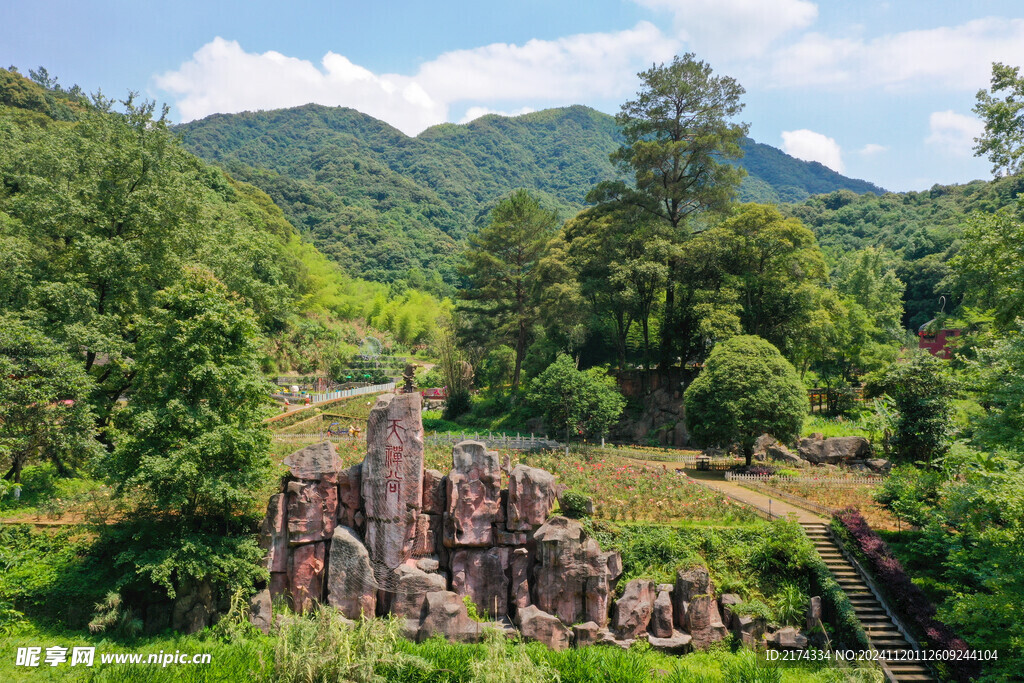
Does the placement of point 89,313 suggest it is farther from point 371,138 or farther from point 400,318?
point 371,138

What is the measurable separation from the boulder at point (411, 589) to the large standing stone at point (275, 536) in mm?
2820

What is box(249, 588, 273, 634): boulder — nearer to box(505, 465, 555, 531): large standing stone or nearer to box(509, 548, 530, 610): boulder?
box(509, 548, 530, 610): boulder

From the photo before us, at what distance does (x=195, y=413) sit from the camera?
1455cm

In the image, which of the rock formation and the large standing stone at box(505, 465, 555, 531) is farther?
the large standing stone at box(505, 465, 555, 531)

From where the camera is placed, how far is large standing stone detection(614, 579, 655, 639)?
14.5 metres

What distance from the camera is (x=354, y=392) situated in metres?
41.0

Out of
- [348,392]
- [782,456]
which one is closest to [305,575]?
[782,456]

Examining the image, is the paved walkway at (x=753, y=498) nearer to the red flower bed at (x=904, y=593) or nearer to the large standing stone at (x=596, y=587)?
the red flower bed at (x=904, y=593)

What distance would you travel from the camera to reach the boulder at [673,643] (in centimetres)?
1416

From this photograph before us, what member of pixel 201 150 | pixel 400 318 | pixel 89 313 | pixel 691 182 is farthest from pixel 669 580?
pixel 201 150

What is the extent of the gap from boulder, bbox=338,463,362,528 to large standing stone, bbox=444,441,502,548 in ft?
7.66

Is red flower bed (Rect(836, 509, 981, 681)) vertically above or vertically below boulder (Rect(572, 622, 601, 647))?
above

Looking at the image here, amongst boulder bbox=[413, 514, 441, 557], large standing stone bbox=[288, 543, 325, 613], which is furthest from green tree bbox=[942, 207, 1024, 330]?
large standing stone bbox=[288, 543, 325, 613]

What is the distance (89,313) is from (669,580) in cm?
2008
